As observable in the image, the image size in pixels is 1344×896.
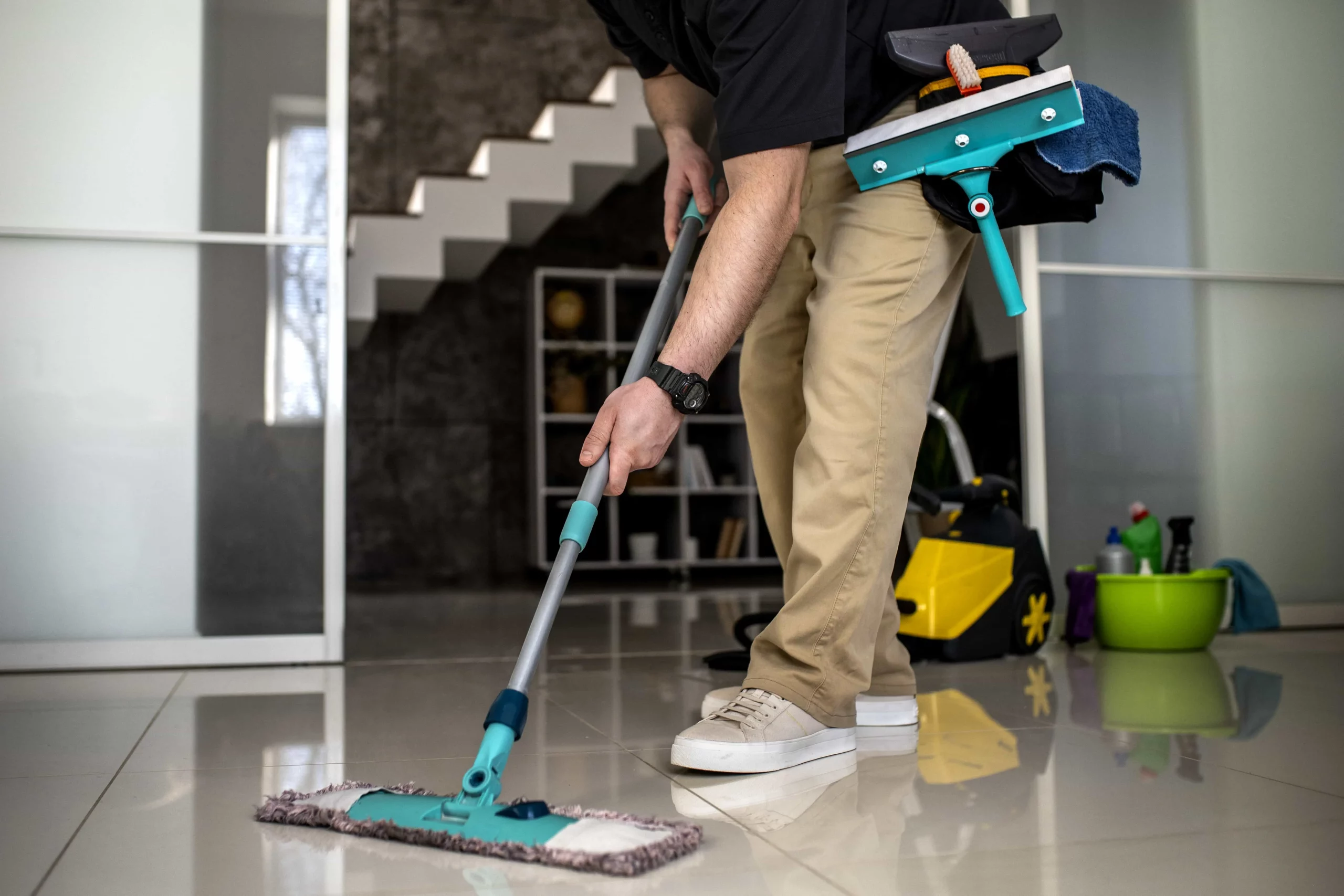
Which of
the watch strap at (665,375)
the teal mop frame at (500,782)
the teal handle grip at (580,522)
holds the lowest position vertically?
the teal mop frame at (500,782)

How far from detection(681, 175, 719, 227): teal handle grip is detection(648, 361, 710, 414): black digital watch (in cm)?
38

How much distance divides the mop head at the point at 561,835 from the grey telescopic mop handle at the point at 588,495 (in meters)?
0.12

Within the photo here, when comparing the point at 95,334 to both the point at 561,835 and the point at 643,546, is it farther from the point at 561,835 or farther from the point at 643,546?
the point at 643,546

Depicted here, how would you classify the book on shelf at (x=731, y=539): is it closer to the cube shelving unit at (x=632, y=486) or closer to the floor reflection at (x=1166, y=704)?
the cube shelving unit at (x=632, y=486)

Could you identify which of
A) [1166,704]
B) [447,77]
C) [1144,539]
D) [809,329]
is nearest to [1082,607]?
[1144,539]

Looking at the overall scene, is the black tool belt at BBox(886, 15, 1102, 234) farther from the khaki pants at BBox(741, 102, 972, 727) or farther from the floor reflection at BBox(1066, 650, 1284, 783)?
the floor reflection at BBox(1066, 650, 1284, 783)

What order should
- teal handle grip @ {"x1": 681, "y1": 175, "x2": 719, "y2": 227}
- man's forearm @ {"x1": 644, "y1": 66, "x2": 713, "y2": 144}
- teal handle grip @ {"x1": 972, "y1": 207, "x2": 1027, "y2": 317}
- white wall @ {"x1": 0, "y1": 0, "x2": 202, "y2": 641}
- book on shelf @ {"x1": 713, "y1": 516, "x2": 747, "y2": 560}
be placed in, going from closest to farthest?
teal handle grip @ {"x1": 972, "y1": 207, "x2": 1027, "y2": 317} < teal handle grip @ {"x1": 681, "y1": 175, "x2": 719, "y2": 227} < man's forearm @ {"x1": 644, "y1": 66, "x2": 713, "y2": 144} < white wall @ {"x1": 0, "y1": 0, "x2": 202, "y2": 641} < book on shelf @ {"x1": 713, "y1": 516, "x2": 747, "y2": 560}

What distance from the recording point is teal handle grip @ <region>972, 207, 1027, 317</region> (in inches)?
50.4

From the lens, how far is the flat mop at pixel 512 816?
895 millimetres

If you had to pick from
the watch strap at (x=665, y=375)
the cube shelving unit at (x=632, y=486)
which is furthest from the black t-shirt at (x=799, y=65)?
the cube shelving unit at (x=632, y=486)

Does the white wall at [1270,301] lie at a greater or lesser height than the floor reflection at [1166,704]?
greater

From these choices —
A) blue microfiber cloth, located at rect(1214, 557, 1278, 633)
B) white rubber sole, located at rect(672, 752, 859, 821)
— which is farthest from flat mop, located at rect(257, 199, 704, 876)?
blue microfiber cloth, located at rect(1214, 557, 1278, 633)

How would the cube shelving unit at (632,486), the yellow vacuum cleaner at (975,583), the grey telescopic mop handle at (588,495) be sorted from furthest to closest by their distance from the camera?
the cube shelving unit at (632,486), the yellow vacuum cleaner at (975,583), the grey telescopic mop handle at (588,495)

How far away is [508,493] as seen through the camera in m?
6.19
